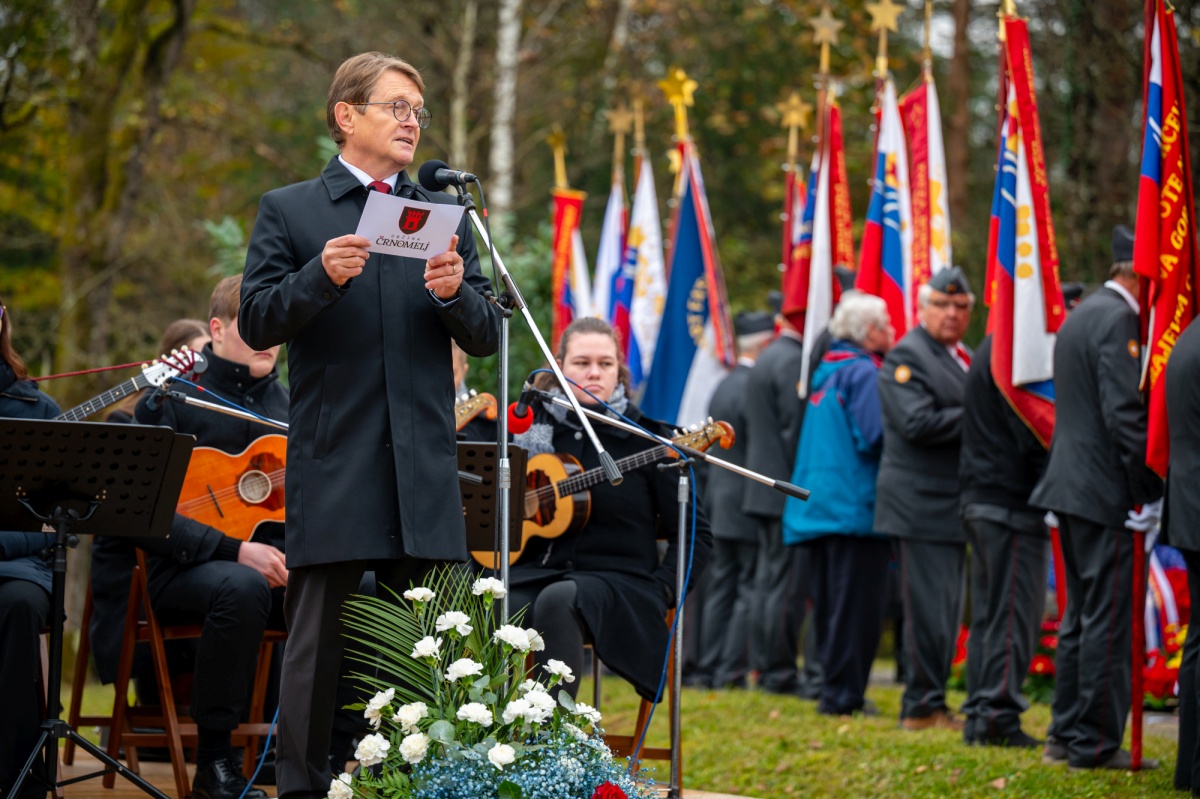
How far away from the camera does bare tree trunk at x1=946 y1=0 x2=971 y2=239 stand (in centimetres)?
1647

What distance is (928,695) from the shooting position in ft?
24.2

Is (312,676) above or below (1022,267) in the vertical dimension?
below

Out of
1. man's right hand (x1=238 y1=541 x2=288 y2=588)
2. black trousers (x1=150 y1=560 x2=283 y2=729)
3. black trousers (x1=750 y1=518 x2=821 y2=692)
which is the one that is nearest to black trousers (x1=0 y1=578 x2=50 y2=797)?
black trousers (x1=150 y1=560 x2=283 y2=729)

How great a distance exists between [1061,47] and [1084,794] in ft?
38.8

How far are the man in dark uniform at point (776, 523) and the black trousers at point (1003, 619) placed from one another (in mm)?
2155

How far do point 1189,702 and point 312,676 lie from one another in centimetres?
349

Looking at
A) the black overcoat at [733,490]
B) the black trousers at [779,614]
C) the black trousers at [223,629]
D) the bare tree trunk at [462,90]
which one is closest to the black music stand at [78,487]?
the black trousers at [223,629]

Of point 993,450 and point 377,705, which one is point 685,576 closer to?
point 377,705

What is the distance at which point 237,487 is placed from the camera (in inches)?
218

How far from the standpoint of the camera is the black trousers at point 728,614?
9742 millimetres

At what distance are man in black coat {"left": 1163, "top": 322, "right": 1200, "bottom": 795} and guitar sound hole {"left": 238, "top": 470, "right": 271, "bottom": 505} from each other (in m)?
3.48

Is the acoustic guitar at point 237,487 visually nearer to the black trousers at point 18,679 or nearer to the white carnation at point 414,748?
the black trousers at point 18,679

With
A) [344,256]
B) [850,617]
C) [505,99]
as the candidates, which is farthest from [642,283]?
[344,256]

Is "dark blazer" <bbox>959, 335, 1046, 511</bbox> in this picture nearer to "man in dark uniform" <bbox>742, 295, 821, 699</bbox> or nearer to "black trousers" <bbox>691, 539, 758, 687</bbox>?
"man in dark uniform" <bbox>742, 295, 821, 699</bbox>
